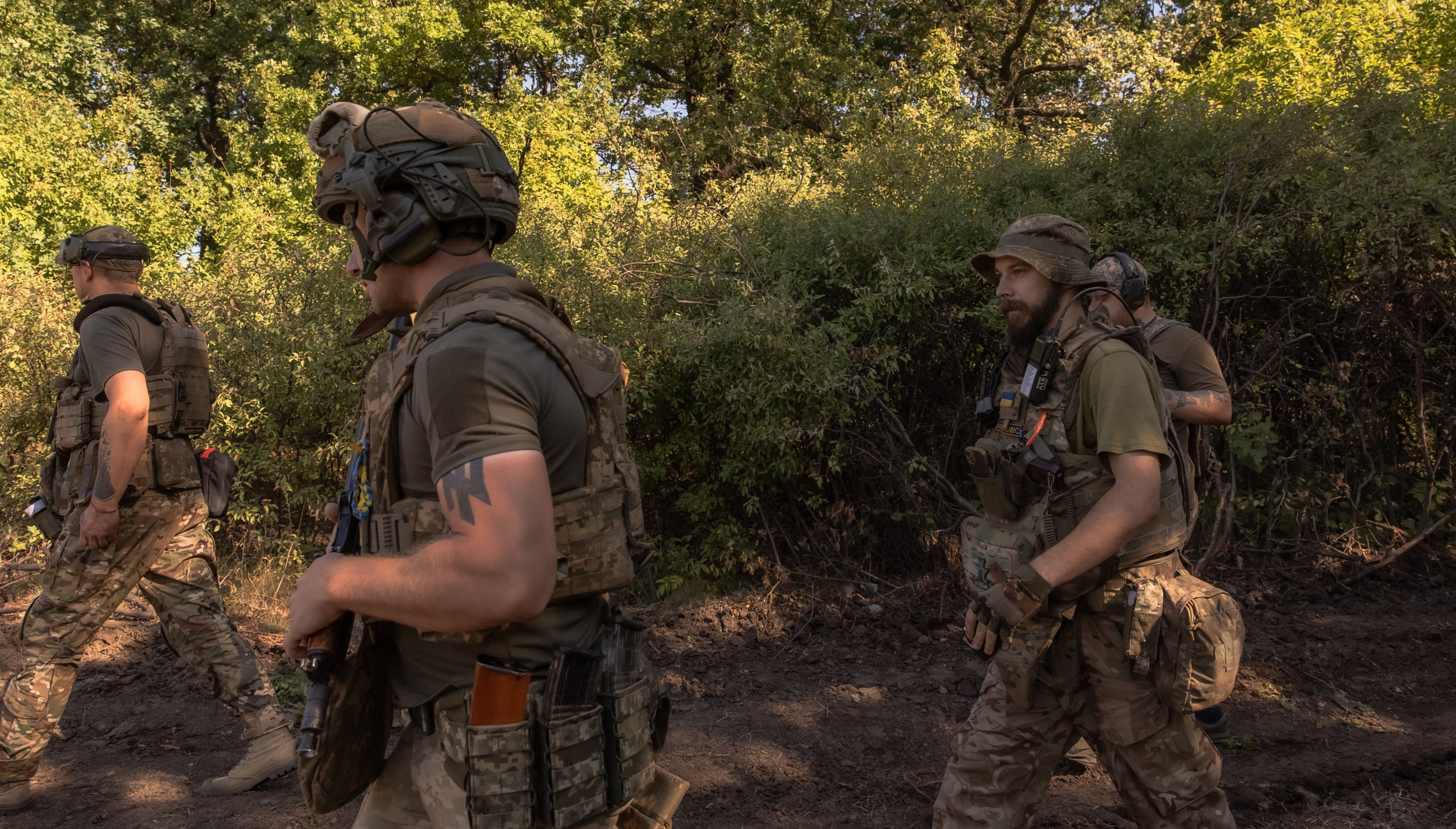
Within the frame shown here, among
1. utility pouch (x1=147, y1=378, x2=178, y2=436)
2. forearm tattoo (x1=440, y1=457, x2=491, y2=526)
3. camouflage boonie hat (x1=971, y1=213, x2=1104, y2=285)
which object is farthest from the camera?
utility pouch (x1=147, y1=378, x2=178, y2=436)

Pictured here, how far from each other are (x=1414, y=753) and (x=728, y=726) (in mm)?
3133

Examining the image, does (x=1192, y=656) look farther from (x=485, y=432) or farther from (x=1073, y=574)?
(x=485, y=432)

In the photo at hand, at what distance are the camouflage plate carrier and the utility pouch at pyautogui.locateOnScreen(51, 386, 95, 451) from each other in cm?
365

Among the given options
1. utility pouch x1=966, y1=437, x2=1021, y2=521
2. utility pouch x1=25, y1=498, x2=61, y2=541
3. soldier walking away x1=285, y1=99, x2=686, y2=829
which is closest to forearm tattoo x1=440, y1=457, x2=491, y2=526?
soldier walking away x1=285, y1=99, x2=686, y2=829

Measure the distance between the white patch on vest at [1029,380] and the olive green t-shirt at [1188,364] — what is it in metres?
1.45

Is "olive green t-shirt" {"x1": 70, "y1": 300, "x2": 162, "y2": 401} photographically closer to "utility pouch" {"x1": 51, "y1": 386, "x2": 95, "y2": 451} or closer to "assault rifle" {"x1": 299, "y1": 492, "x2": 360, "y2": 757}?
"utility pouch" {"x1": 51, "y1": 386, "x2": 95, "y2": 451}

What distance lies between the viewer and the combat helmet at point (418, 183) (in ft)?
6.06

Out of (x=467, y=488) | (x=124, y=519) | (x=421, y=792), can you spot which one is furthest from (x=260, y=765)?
(x=467, y=488)

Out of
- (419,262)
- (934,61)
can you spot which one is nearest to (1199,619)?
(419,262)

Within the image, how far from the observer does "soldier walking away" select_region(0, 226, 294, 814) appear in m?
3.84

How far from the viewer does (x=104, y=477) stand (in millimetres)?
3812

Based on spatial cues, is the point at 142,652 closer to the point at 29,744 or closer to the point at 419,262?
the point at 29,744

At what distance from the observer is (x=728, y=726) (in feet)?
15.6

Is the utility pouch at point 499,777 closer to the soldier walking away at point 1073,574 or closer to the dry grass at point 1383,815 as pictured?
the soldier walking away at point 1073,574
